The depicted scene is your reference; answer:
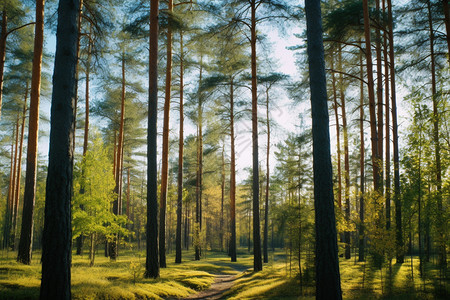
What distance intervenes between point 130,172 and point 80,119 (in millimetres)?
11482

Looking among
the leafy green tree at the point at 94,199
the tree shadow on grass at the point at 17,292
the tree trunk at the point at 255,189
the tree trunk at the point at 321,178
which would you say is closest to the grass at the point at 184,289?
the tree shadow on grass at the point at 17,292

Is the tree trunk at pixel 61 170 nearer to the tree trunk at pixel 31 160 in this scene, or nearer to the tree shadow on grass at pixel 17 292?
the tree shadow on grass at pixel 17 292

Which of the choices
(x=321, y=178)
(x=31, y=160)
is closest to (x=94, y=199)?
(x=31, y=160)

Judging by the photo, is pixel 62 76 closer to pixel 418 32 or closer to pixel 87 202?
pixel 87 202

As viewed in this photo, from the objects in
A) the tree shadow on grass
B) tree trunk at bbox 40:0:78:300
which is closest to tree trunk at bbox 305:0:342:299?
tree trunk at bbox 40:0:78:300

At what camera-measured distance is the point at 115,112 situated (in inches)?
837

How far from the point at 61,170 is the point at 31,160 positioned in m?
6.81

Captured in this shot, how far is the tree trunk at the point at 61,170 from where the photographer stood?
496cm

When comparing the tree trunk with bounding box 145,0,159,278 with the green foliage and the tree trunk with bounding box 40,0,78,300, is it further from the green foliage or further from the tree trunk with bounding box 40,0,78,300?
the tree trunk with bounding box 40,0,78,300

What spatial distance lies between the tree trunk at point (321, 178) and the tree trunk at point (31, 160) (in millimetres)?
9940

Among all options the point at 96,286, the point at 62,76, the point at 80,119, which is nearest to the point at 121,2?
the point at 62,76

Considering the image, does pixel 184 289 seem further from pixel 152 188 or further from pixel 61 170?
pixel 61 170

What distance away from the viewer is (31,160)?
34.8 ft

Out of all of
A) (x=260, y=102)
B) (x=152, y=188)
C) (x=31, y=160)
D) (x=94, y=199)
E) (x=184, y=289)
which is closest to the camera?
(x=184, y=289)
